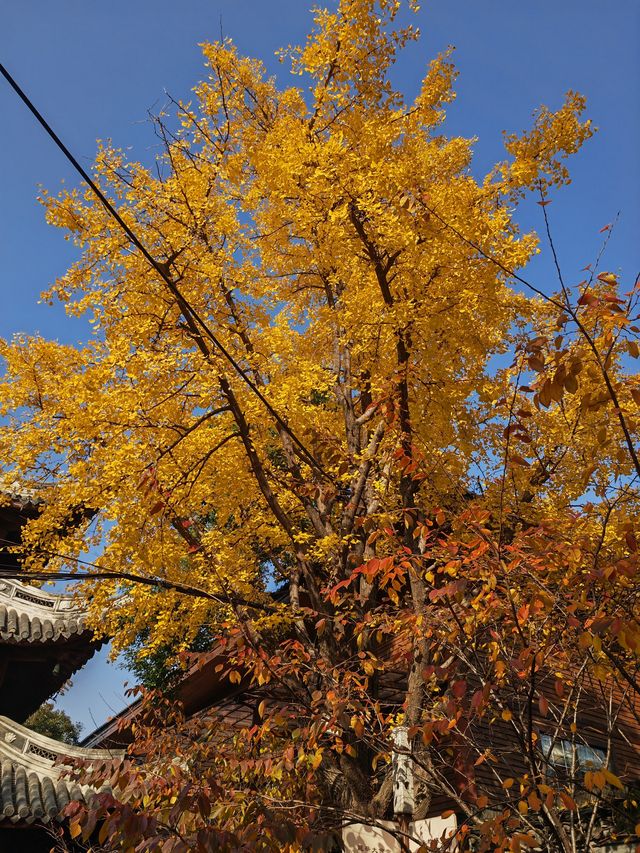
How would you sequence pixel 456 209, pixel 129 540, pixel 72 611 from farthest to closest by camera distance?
pixel 72 611 < pixel 129 540 < pixel 456 209

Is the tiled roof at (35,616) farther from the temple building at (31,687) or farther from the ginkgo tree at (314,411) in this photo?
the ginkgo tree at (314,411)

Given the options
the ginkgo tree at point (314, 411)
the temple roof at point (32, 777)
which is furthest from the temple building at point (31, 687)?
the ginkgo tree at point (314, 411)

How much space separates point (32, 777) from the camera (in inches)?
363

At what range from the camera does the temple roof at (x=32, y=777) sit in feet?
28.3

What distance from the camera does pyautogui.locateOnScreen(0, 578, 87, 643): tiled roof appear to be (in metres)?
11.6

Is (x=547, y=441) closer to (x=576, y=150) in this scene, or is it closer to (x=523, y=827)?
(x=576, y=150)

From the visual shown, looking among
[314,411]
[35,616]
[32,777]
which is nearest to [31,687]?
[35,616]

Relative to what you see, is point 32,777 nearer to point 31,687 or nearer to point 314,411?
point 31,687

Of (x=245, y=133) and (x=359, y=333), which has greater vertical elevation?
(x=245, y=133)

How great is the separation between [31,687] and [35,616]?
264 cm

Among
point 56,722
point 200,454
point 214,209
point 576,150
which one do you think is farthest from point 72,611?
point 56,722

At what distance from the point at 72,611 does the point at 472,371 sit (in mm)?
8671

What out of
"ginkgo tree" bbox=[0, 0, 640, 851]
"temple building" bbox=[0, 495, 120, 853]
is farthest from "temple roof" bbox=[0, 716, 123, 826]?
"ginkgo tree" bbox=[0, 0, 640, 851]

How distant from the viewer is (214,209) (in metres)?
7.82
